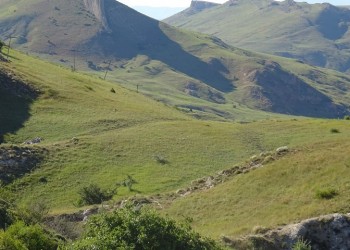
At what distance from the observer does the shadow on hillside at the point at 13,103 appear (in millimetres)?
74375

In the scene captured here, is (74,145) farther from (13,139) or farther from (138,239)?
(138,239)

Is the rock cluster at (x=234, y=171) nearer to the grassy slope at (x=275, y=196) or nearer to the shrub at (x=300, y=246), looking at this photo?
the grassy slope at (x=275, y=196)

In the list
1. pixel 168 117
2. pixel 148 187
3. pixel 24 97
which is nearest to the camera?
pixel 148 187

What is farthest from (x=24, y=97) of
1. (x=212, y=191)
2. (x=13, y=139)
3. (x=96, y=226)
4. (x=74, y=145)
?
(x=96, y=226)

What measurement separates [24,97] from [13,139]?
1863cm

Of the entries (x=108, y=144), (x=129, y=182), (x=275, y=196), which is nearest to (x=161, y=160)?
(x=108, y=144)

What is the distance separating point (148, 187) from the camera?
54.4 meters

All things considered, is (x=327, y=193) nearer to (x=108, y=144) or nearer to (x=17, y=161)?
(x=17, y=161)

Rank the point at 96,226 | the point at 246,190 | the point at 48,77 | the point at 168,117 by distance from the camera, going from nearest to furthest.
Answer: the point at 96,226
the point at 246,190
the point at 168,117
the point at 48,77

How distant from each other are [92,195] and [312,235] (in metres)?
24.4

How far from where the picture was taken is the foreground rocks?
3023cm

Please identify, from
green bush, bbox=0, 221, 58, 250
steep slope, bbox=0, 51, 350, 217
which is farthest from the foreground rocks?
green bush, bbox=0, 221, 58, 250

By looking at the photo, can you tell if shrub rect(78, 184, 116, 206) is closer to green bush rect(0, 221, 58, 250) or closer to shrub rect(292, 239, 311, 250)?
shrub rect(292, 239, 311, 250)

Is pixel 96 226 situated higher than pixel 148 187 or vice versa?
pixel 96 226
